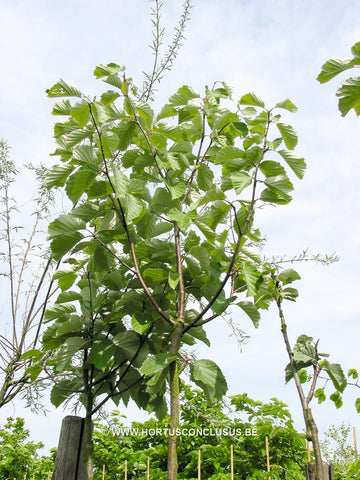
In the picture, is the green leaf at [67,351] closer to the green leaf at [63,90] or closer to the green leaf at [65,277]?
the green leaf at [65,277]

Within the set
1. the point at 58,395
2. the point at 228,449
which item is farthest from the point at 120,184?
the point at 228,449

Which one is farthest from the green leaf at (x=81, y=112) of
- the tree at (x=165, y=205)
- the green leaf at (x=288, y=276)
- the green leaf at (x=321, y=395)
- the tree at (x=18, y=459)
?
the tree at (x=18, y=459)

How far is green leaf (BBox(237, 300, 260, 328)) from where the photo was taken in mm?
1611

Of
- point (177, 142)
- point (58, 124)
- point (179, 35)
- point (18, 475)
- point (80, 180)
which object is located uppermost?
point (179, 35)

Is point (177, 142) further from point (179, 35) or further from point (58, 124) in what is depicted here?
point (179, 35)

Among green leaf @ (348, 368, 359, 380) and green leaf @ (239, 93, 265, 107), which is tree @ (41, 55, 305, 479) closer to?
green leaf @ (239, 93, 265, 107)

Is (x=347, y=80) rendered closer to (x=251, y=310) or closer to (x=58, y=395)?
(x=251, y=310)

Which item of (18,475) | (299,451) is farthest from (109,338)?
(18,475)

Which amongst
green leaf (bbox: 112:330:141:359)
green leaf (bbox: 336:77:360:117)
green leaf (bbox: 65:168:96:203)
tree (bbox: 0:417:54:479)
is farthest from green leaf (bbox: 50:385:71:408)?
tree (bbox: 0:417:54:479)

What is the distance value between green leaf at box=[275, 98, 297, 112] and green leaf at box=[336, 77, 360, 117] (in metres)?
0.26

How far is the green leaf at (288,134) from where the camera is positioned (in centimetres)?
147

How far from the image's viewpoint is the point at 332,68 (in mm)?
1228

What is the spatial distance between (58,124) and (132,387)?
1049mm

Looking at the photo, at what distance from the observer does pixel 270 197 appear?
148 cm
